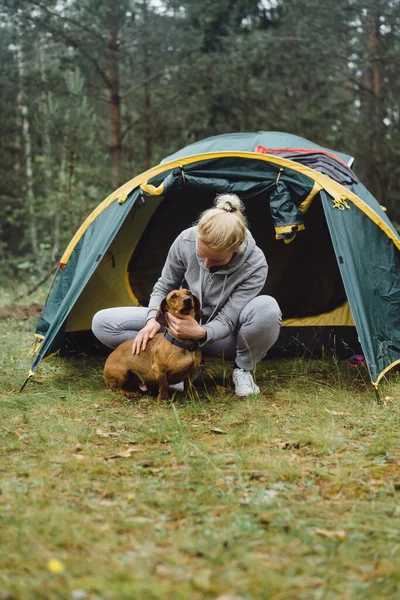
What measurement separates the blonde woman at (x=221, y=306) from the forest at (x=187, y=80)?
14.8 ft

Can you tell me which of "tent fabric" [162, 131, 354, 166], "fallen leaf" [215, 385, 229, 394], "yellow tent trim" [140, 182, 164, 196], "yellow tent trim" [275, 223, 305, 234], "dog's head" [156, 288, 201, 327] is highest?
"tent fabric" [162, 131, 354, 166]

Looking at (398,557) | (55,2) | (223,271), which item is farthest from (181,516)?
(55,2)

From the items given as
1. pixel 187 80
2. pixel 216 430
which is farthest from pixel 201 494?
pixel 187 80

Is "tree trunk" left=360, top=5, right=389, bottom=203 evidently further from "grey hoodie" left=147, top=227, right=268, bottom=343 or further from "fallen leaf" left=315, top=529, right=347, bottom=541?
"fallen leaf" left=315, top=529, right=347, bottom=541

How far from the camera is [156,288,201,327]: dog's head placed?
358 cm

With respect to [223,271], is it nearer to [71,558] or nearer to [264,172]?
[264,172]

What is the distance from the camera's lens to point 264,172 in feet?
14.4

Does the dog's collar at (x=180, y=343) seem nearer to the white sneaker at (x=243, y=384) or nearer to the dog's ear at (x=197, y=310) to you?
the dog's ear at (x=197, y=310)

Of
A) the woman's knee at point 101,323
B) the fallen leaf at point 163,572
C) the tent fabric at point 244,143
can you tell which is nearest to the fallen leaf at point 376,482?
the fallen leaf at point 163,572

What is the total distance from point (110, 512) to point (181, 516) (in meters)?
0.26

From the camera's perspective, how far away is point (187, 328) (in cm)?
362

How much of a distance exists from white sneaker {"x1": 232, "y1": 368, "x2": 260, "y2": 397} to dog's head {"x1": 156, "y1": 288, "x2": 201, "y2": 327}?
51 cm

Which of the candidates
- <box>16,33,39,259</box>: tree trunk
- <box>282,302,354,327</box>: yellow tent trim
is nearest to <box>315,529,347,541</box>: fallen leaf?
<box>282,302,354,327</box>: yellow tent trim

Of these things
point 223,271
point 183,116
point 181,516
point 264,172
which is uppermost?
point 183,116
